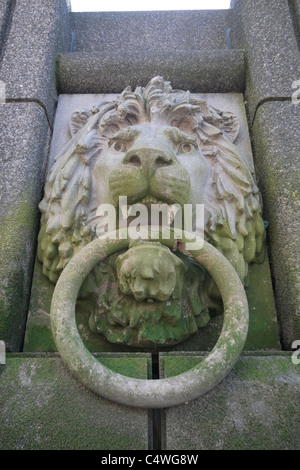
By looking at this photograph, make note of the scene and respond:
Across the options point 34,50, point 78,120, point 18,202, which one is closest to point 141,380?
point 18,202

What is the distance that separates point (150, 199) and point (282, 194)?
2.48 ft

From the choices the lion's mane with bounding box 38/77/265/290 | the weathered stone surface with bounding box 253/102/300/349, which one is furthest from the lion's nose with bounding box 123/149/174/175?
the weathered stone surface with bounding box 253/102/300/349

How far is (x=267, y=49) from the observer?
2604 millimetres

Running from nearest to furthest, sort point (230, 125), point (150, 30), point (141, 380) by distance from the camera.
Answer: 1. point (141, 380)
2. point (230, 125)
3. point (150, 30)

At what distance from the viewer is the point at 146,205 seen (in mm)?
1771

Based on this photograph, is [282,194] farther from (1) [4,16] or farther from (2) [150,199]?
(1) [4,16]

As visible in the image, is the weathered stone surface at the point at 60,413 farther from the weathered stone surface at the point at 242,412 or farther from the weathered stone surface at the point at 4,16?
the weathered stone surface at the point at 4,16

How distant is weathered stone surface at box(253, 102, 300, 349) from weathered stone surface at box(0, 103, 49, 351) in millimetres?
1269

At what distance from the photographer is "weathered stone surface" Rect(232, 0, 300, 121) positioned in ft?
8.00

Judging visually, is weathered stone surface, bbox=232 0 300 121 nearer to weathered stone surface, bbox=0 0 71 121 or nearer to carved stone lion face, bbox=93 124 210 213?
carved stone lion face, bbox=93 124 210 213

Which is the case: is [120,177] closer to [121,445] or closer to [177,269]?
[177,269]

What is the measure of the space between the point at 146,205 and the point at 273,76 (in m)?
1.40

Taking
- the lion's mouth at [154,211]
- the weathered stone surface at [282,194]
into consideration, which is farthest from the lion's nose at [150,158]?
the weathered stone surface at [282,194]

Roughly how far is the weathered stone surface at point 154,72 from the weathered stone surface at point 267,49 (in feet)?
0.48
